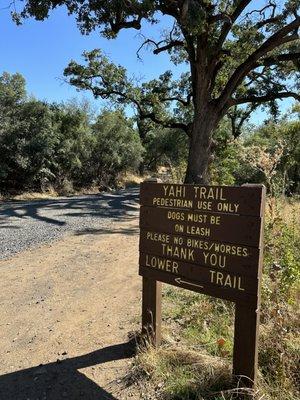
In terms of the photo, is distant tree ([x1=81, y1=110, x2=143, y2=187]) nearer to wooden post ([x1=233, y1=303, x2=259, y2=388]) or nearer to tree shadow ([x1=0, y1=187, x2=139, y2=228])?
tree shadow ([x1=0, y1=187, x2=139, y2=228])

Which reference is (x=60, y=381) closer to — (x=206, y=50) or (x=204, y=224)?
(x=204, y=224)

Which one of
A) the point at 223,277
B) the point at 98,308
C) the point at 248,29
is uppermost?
the point at 248,29

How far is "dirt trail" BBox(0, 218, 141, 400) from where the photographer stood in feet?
12.0

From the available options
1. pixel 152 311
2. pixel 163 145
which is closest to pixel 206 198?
pixel 152 311

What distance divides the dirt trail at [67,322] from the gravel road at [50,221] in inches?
44.3

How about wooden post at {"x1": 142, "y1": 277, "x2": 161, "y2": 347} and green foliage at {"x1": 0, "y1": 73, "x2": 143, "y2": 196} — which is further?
green foliage at {"x1": 0, "y1": 73, "x2": 143, "y2": 196}

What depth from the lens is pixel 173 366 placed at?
3.68 metres

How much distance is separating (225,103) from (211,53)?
1.91 metres

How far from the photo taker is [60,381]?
12.1 feet

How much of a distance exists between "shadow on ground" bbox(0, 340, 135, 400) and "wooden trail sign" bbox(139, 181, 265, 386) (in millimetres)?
523

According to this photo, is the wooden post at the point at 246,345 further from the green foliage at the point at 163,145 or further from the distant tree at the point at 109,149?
the green foliage at the point at 163,145

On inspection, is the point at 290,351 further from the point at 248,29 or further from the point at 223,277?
the point at 248,29

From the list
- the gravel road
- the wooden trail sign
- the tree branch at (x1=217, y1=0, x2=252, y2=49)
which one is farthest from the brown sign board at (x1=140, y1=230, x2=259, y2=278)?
the tree branch at (x1=217, y1=0, x2=252, y2=49)

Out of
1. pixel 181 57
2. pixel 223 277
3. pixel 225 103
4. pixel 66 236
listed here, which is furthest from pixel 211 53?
pixel 223 277
